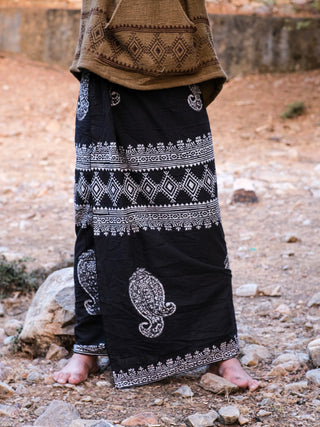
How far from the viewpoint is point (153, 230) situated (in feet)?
6.91

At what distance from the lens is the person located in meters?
2.10

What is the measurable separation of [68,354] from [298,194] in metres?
3.06

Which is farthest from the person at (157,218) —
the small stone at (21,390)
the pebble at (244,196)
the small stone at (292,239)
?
the pebble at (244,196)

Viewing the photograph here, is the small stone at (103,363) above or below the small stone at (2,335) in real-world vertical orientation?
above

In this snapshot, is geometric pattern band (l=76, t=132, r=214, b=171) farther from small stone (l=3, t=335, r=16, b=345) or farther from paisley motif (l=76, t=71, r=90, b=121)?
small stone (l=3, t=335, r=16, b=345)

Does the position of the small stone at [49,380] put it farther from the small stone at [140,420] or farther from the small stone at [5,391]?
the small stone at [140,420]

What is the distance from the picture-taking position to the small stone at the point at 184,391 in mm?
2061

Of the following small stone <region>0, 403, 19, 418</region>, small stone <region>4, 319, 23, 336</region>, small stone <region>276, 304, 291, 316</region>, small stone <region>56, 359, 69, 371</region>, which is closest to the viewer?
small stone <region>0, 403, 19, 418</region>

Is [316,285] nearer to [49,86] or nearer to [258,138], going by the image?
[258,138]

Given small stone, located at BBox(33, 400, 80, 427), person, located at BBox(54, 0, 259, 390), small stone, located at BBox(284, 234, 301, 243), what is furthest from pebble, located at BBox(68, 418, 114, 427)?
small stone, located at BBox(284, 234, 301, 243)

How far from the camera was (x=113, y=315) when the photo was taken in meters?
2.12

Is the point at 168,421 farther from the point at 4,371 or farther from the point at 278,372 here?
the point at 4,371

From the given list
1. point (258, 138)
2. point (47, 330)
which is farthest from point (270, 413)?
point (258, 138)

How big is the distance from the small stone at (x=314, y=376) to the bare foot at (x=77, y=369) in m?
0.82
